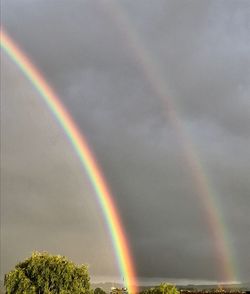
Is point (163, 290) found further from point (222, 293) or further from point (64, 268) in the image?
point (222, 293)

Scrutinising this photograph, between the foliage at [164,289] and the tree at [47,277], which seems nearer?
the foliage at [164,289]

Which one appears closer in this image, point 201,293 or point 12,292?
point 12,292

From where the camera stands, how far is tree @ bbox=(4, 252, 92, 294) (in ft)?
200

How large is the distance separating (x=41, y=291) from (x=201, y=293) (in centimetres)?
5108

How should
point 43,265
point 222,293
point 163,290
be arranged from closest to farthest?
point 163,290, point 43,265, point 222,293

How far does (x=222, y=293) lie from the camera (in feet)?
324

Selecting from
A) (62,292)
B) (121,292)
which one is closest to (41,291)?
(62,292)

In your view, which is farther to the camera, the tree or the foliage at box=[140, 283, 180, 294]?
the tree

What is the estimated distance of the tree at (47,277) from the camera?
2395 inches

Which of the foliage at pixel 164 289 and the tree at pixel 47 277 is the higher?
the tree at pixel 47 277

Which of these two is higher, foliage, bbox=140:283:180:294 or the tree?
the tree

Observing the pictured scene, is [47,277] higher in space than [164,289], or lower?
higher

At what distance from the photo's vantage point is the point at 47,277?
2432 inches

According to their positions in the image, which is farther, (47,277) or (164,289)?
(47,277)
